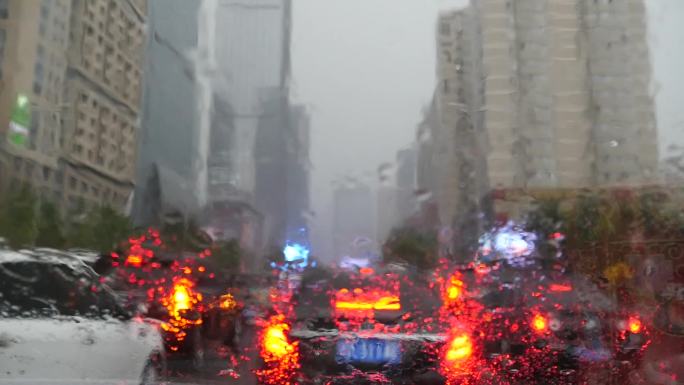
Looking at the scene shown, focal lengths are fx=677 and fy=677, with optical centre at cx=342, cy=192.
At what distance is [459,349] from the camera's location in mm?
4402

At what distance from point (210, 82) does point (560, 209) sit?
9.94ft

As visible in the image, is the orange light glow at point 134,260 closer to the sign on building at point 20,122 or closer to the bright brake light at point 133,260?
the bright brake light at point 133,260

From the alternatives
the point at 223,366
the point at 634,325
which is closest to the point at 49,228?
the point at 223,366

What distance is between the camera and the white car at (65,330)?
3.55 meters

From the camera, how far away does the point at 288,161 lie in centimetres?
549

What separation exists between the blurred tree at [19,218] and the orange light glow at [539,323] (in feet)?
12.0

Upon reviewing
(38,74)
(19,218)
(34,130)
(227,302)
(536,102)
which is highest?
(536,102)

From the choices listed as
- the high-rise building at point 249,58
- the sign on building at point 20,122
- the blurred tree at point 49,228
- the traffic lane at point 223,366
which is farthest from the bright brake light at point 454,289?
the sign on building at point 20,122

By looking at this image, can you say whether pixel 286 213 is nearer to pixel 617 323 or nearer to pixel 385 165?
pixel 385 165

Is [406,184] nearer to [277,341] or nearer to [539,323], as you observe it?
[539,323]

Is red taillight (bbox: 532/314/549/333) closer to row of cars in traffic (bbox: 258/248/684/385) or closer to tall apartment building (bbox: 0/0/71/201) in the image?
row of cars in traffic (bbox: 258/248/684/385)

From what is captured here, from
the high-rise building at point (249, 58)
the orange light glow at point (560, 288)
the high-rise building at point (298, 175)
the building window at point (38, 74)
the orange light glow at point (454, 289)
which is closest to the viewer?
the building window at point (38, 74)

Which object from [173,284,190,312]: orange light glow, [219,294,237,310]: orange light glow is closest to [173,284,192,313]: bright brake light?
[173,284,190,312]: orange light glow

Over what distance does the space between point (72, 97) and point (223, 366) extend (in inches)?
83.7
